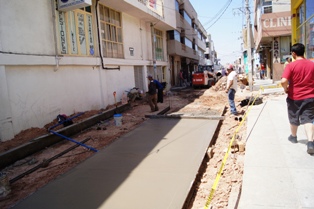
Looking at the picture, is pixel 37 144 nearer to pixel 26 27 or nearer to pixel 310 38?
pixel 26 27

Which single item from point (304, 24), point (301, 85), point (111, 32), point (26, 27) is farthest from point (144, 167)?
point (111, 32)

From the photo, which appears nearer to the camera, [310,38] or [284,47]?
[310,38]

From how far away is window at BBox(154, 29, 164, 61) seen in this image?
22756 millimetres

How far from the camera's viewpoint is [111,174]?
4.73 meters

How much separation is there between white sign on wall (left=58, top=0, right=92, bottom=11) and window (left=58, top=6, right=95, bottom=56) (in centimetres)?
41

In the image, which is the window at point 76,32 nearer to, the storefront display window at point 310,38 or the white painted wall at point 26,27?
the white painted wall at point 26,27

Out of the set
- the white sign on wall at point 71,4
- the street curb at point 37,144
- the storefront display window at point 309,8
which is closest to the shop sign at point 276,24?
the storefront display window at point 309,8

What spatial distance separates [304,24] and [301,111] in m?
9.18

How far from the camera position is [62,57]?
9.90 m

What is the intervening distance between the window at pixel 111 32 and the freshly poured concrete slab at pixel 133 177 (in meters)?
8.10

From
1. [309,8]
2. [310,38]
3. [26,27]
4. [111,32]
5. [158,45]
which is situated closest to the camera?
[26,27]

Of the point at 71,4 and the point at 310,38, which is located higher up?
the point at 71,4

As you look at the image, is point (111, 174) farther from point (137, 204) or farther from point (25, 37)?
point (25, 37)

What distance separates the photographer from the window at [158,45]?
22.8 meters
